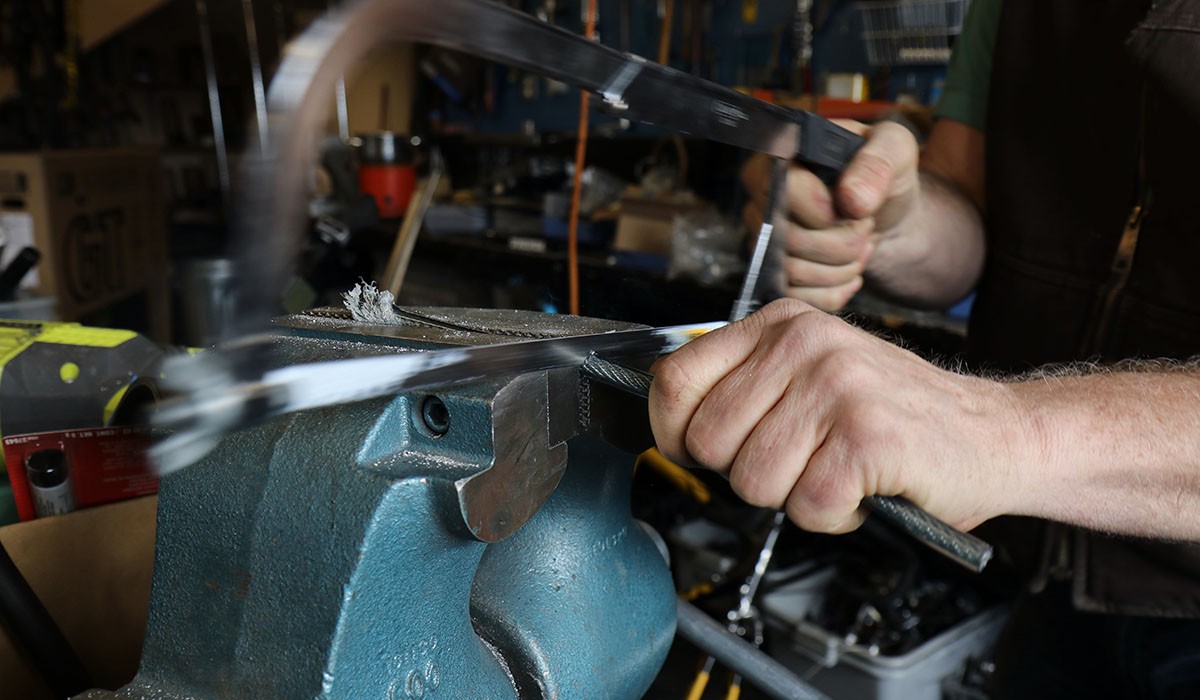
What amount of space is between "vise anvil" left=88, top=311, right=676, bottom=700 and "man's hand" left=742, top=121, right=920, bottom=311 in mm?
447

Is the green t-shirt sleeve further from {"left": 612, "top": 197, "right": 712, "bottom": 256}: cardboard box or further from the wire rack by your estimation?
the wire rack

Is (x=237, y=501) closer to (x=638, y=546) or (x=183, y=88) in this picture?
(x=638, y=546)

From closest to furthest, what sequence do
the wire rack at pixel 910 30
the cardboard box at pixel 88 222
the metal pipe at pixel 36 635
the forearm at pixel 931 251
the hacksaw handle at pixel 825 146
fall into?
the metal pipe at pixel 36 635, the hacksaw handle at pixel 825 146, the forearm at pixel 931 251, the wire rack at pixel 910 30, the cardboard box at pixel 88 222

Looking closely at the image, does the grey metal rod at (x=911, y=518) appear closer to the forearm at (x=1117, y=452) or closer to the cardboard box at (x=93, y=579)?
the forearm at (x=1117, y=452)

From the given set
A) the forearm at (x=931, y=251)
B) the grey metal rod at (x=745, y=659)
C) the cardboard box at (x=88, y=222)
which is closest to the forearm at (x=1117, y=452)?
the grey metal rod at (x=745, y=659)

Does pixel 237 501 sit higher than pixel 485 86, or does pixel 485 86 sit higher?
pixel 485 86

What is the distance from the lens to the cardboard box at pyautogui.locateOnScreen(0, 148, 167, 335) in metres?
2.58

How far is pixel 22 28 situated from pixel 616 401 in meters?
3.81

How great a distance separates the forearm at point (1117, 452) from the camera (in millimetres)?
564

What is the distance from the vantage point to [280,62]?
352 millimetres

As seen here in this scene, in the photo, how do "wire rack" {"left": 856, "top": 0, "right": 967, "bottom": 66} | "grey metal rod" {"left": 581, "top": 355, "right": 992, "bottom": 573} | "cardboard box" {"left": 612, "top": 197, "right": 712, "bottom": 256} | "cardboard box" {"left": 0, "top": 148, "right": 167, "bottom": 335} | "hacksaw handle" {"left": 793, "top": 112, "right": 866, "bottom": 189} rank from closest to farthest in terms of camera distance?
"grey metal rod" {"left": 581, "top": 355, "right": 992, "bottom": 573} → "hacksaw handle" {"left": 793, "top": 112, "right": 866, "bottom": 189} → "cardboard box" {"left": 612, "top": 197, "right": 712, "bottom": 256} → "wire rack" {"left": 856, "top": 0, "right": 967, "bottom": 66} → "cardboard box" {"left": 0, "top": 148, "right": 167, "bottom": 335}

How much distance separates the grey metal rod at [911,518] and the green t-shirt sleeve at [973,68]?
87 cm

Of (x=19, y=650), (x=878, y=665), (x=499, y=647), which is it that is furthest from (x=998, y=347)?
(x=19, y=650)

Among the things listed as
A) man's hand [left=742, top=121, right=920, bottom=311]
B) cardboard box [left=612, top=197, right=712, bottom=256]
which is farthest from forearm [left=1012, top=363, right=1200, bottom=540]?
cardboard box [left=612, top=197, right=712, bottom=256]
